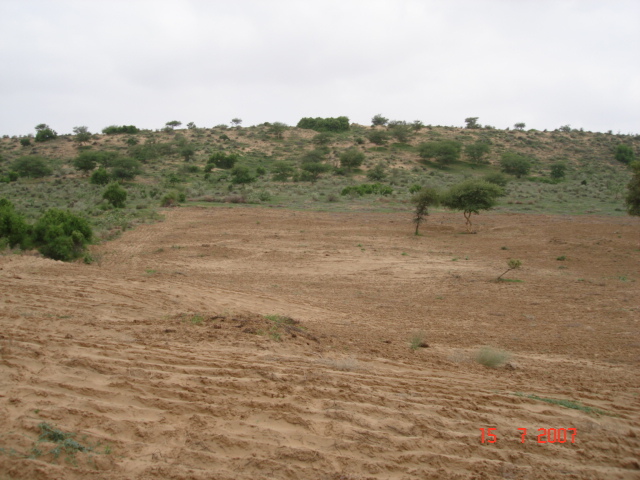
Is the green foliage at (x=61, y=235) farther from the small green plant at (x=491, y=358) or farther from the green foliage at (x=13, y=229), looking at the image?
the small green plant at (x=491, y=358)

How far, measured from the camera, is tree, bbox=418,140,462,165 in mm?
56562

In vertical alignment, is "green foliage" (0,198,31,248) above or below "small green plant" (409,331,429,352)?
above

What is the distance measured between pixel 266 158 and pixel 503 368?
54672 mm

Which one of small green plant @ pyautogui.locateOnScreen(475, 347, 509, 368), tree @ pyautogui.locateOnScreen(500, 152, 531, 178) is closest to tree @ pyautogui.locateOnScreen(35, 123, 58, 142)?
tree @ pyautogui.locateOnScreen(500, 152, 531, 178)

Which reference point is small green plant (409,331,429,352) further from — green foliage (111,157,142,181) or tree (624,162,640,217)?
green foliage (111,157,142,181)

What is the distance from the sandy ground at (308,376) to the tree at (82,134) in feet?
181

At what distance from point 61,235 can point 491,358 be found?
14.1m

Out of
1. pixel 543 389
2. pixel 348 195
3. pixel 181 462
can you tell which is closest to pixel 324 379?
pixel 181 462

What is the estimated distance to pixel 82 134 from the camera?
60.1 m

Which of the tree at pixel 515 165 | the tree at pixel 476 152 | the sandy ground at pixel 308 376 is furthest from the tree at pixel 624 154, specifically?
the sandy ground at pixel 308 376

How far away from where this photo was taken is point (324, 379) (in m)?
4.88

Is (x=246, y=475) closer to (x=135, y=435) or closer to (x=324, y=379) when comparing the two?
(x=135, y=435)
